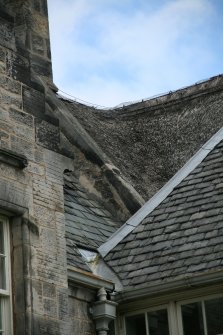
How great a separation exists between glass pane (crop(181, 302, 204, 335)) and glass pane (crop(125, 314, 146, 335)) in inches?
22.6

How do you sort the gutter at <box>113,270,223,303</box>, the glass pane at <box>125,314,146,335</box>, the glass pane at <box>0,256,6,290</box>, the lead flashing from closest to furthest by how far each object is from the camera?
the glass pane at <box>0,256,6,290</box>
the lead flashing
the gutter at <box>113,270,223,303</box>
the glass pane at <box>125,314,146,335</box>

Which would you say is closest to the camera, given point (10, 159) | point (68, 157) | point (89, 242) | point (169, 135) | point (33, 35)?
point (10, 159)

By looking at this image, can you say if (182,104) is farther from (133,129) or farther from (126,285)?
(126,285)

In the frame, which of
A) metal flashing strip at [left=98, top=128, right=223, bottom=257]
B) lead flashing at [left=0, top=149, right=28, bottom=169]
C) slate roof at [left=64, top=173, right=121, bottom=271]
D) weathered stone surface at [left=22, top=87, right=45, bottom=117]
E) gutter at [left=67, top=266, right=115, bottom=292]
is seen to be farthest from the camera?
metal flashing strip at [left=98, top=128, right=223, bottom=257]

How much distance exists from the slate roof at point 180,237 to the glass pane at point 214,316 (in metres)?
0.41

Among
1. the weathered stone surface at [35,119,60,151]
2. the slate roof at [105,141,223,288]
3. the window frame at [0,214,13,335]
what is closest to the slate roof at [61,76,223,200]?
the slate roof at [105,141,223,288]

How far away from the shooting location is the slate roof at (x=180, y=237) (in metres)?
12.9

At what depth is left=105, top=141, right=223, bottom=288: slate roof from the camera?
42.3 ft

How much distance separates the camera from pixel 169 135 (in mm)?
18641

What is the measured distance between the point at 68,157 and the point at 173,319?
235 centimetres

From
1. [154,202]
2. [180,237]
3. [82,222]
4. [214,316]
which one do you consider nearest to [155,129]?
[154,202]

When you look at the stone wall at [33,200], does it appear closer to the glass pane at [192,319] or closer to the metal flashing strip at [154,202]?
the glass pane at [192,319]

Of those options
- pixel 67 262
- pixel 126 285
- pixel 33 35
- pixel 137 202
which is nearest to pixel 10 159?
pixel 67 262

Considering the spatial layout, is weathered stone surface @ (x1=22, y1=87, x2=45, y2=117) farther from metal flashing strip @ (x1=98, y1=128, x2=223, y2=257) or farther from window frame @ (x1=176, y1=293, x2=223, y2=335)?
window frame @ (x1=176, y1=293, x2=223, y2=335)
